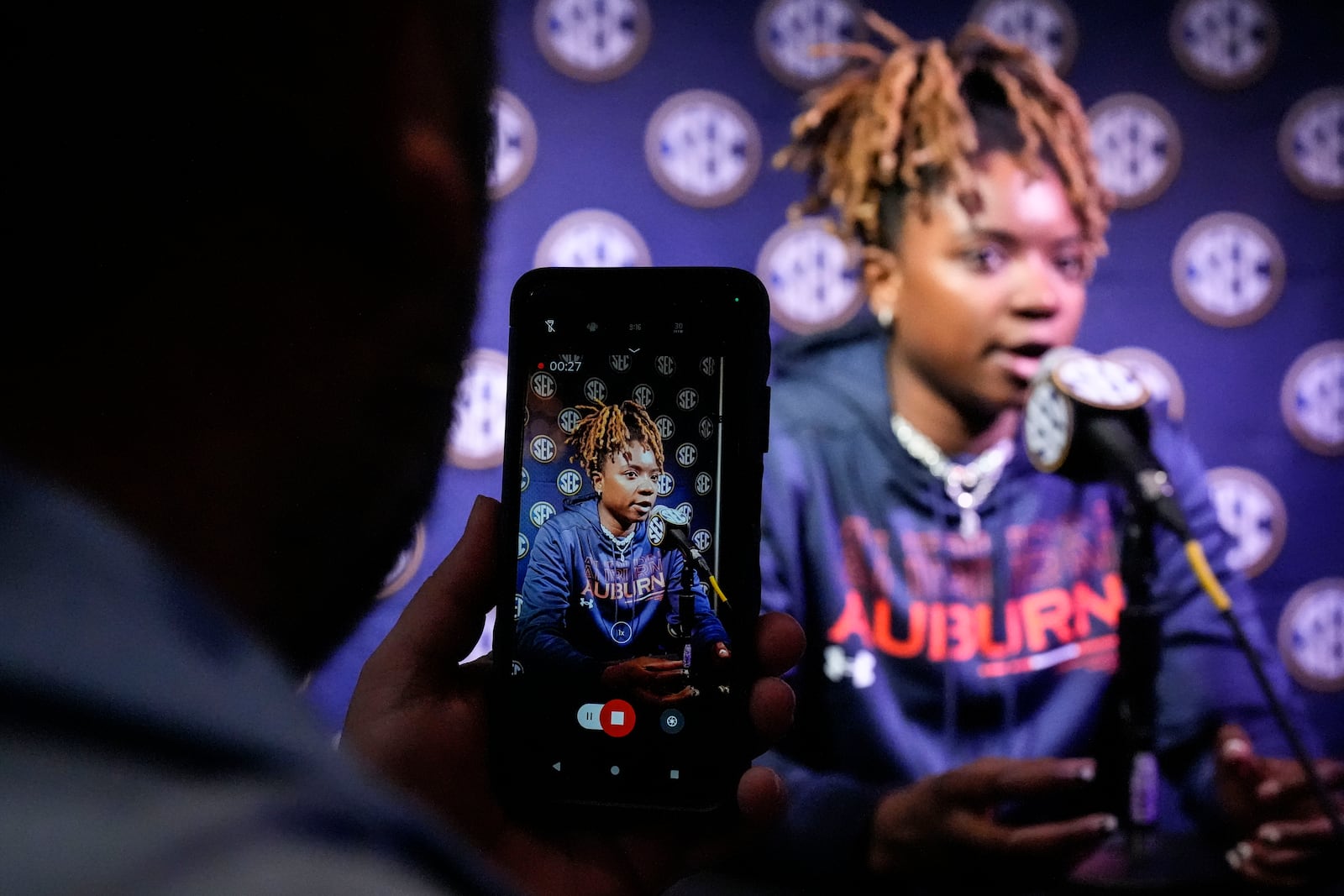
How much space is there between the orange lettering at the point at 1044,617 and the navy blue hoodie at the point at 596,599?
0.78 meters

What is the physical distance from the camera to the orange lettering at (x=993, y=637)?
3.94 ft

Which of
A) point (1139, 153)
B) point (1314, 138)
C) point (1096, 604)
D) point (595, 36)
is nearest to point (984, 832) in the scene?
point (1096, 604)

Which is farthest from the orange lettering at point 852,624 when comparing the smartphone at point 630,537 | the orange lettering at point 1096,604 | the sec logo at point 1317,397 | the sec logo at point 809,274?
the smartphone at point 630,537

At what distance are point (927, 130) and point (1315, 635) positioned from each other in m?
0.79

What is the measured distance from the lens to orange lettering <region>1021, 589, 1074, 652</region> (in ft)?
3.93

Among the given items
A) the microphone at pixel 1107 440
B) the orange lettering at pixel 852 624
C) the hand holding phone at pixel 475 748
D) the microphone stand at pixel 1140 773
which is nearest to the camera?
the hand holding phone at pixel 475 748

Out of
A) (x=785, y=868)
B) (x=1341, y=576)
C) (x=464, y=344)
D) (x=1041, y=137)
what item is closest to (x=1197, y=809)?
(x=1341, y=576)

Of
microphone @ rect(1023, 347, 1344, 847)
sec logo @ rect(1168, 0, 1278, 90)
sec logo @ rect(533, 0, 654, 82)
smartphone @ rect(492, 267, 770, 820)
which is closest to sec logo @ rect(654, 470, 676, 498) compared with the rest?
smartphone @ rect(492, 267, 770, 820)

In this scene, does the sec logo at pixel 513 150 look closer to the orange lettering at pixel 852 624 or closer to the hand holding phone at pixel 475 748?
the orange lettering at pixel 852 624

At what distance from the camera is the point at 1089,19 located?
48.7 inches

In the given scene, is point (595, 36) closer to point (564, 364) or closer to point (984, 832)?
point (564, 364)

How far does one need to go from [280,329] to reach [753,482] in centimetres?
31

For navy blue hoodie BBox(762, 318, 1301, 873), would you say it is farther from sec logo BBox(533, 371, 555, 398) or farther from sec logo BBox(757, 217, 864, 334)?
sec logo BBox(533, 371, 555, 398)

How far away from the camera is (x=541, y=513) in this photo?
0.57 metres
